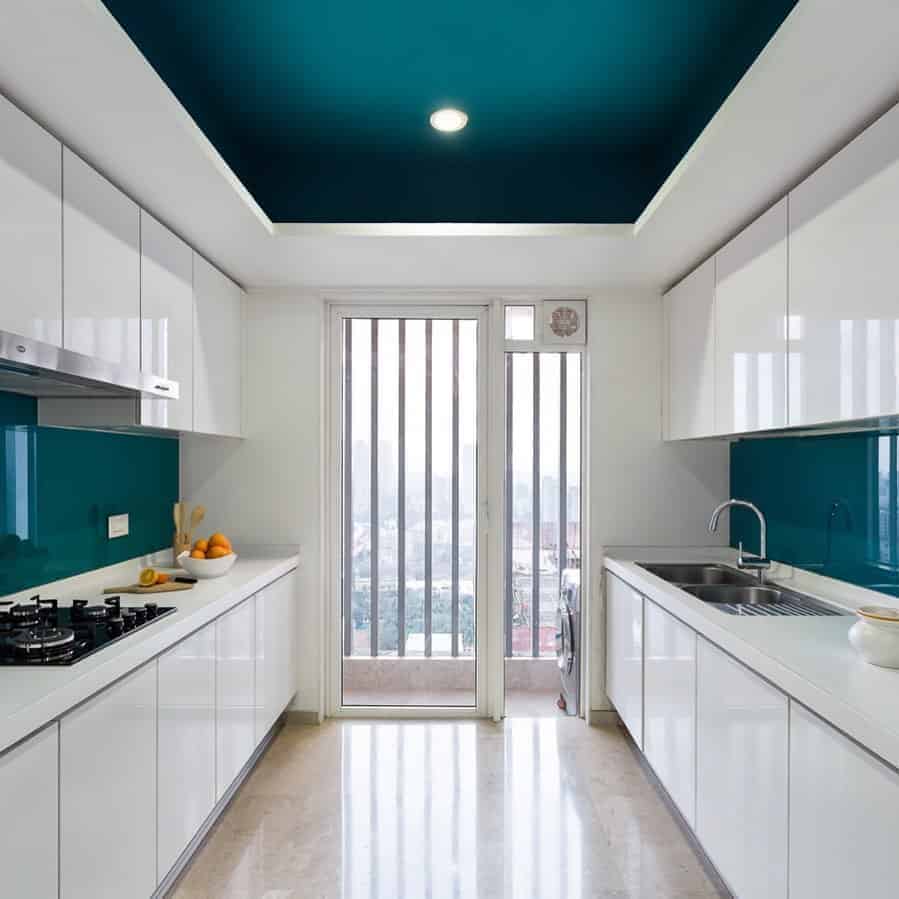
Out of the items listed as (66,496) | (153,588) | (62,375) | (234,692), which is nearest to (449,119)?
(62,375)

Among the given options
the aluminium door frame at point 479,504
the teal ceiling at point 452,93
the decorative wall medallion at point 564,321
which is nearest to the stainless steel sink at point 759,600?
the aluminium door frame at point 479,504

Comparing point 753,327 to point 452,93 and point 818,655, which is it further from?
point 452,93

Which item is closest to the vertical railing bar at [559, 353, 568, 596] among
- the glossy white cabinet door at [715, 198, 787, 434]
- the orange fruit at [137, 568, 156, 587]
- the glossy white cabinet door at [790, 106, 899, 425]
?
the glossy white cabinet door at [715, 198, 787, 434]

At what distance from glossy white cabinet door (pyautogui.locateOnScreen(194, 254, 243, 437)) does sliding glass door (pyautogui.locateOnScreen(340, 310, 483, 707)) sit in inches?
22.9

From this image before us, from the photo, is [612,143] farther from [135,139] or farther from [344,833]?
[344,833]

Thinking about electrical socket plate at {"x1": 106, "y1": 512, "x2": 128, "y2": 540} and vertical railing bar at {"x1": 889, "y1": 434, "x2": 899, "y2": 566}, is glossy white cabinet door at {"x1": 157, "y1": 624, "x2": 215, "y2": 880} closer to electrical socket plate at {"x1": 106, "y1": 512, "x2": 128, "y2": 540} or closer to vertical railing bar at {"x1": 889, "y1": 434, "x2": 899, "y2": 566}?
electrical socket plate at {"x1": 106, "y1": 512, "x2": 128, "y2": 540}

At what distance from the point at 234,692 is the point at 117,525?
33.7 inches

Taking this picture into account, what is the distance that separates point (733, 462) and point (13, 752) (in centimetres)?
326

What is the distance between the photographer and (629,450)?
3699mm

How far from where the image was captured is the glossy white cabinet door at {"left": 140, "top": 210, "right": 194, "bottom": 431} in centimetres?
245

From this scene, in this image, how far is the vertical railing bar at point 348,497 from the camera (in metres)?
3.86

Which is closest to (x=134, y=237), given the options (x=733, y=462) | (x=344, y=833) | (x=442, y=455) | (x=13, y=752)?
(x=13, y=752)

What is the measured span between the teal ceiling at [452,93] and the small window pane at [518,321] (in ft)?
2.02

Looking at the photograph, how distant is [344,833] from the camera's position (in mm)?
2600
